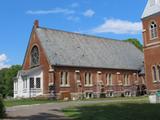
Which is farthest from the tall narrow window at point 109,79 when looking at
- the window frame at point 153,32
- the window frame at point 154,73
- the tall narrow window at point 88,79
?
the window frame at point 153,32

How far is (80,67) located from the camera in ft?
170

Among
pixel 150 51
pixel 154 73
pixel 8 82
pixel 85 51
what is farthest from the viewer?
pixel 8 82

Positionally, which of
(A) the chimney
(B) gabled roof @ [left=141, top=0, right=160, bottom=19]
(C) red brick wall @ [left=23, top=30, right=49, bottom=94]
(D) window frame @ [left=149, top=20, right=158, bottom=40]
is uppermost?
(B) gabled roof @ [left=141, top=0, right=160, bottom=19]

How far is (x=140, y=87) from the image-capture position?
60906 millimetres

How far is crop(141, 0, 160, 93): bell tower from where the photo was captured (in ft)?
163

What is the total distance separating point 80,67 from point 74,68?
1174 millimetres

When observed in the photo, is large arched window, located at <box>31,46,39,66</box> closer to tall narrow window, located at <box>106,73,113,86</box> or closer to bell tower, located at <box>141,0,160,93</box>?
tall narrow window, located at <box>106,73,113,86</box>

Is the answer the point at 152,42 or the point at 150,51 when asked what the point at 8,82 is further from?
the point at 152,42

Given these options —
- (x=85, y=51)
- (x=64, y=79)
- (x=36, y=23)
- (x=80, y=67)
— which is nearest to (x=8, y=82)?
(x=36, y=23)

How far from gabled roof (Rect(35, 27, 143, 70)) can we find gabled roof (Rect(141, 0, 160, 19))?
1050 centimetres

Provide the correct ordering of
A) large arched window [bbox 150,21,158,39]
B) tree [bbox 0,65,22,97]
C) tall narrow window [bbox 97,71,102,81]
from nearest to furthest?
large arched window [bbox 150,21,158,39] < tall narrow window [bbox 97,71,102,81] < tree [bbox 0,65,22,97]

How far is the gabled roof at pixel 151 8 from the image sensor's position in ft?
163

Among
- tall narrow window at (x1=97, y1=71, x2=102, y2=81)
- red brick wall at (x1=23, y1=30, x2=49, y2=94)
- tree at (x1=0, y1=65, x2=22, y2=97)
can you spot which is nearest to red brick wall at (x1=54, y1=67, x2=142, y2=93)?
tall narrow window at (x1=97, y1=71, x2=102, y2=81)

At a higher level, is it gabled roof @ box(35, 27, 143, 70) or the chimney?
the chimney
